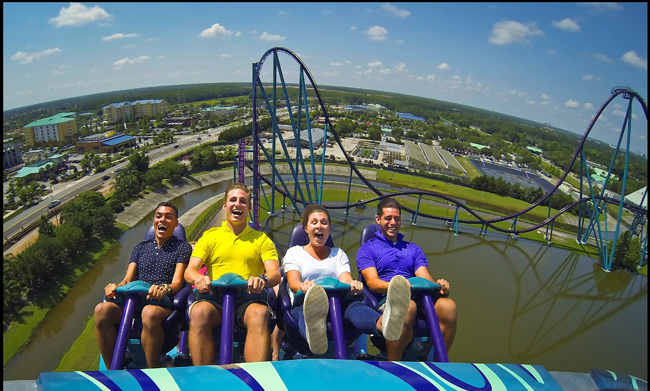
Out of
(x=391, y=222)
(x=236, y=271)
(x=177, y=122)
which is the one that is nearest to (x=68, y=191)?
(x=236, y=271)

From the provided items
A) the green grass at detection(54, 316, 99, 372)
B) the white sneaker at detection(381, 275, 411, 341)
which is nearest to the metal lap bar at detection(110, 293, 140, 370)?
the white sneaker at detection(381, 275, 411, 341)

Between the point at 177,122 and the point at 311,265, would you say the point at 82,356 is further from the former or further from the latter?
the point at 177,122

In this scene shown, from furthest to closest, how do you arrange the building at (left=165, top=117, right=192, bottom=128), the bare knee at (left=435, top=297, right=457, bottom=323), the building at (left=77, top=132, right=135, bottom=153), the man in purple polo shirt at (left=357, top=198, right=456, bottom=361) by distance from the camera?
the building at (left=165, top=117, right=192, bottom=128) < the building at (left=77, top=132, right=135, bottom=153) < the man in purple polo shirt at (left=357, top=198, right=456, bottom=361) < the bare knee at (left=435, top=297, right=457, bottom=323)

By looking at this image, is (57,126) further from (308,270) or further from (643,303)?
(643,303)

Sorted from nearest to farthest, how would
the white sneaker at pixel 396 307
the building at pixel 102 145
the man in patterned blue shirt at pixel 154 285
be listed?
the white sneaker at pixel 396 307
the man in patterned blue shirt at pixel 154 285
the building at pixel 102 145

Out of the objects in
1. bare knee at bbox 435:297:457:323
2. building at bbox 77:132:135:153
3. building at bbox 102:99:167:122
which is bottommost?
building at bbox 77:132:135:153

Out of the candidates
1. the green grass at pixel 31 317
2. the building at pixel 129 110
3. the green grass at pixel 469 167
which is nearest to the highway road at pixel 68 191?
the green grass at pixel 31 317

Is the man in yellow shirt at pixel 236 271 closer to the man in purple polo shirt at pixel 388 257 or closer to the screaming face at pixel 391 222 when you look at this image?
the man in purple polo shirt at pixel 388 257

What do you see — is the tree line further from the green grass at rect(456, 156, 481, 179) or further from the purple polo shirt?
the green grass at rect(456, 156, 481, 179)
